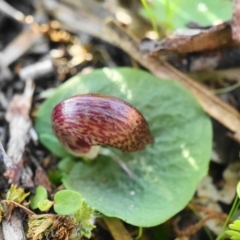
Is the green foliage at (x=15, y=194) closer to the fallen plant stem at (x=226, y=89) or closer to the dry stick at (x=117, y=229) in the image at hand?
the dry stick at (x=117, y=229)

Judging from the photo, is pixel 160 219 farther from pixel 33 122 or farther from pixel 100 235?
pixel 33 122

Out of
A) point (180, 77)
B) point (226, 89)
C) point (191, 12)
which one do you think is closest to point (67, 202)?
point (180, 77)

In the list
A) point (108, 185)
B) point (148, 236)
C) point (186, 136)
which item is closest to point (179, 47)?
point (186, 136)

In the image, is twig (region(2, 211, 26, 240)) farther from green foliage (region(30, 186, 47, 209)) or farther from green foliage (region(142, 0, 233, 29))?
green foliage (region(142, 0, 233, 29))

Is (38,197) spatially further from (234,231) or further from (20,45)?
(20,45)

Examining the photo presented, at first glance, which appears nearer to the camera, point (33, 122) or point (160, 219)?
point (160, 219)

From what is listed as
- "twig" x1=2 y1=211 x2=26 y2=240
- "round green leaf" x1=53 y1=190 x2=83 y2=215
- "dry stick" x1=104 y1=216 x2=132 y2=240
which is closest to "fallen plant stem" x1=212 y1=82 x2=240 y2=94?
"dry stick" x1=104 y1=216 x2=132 y2=240
